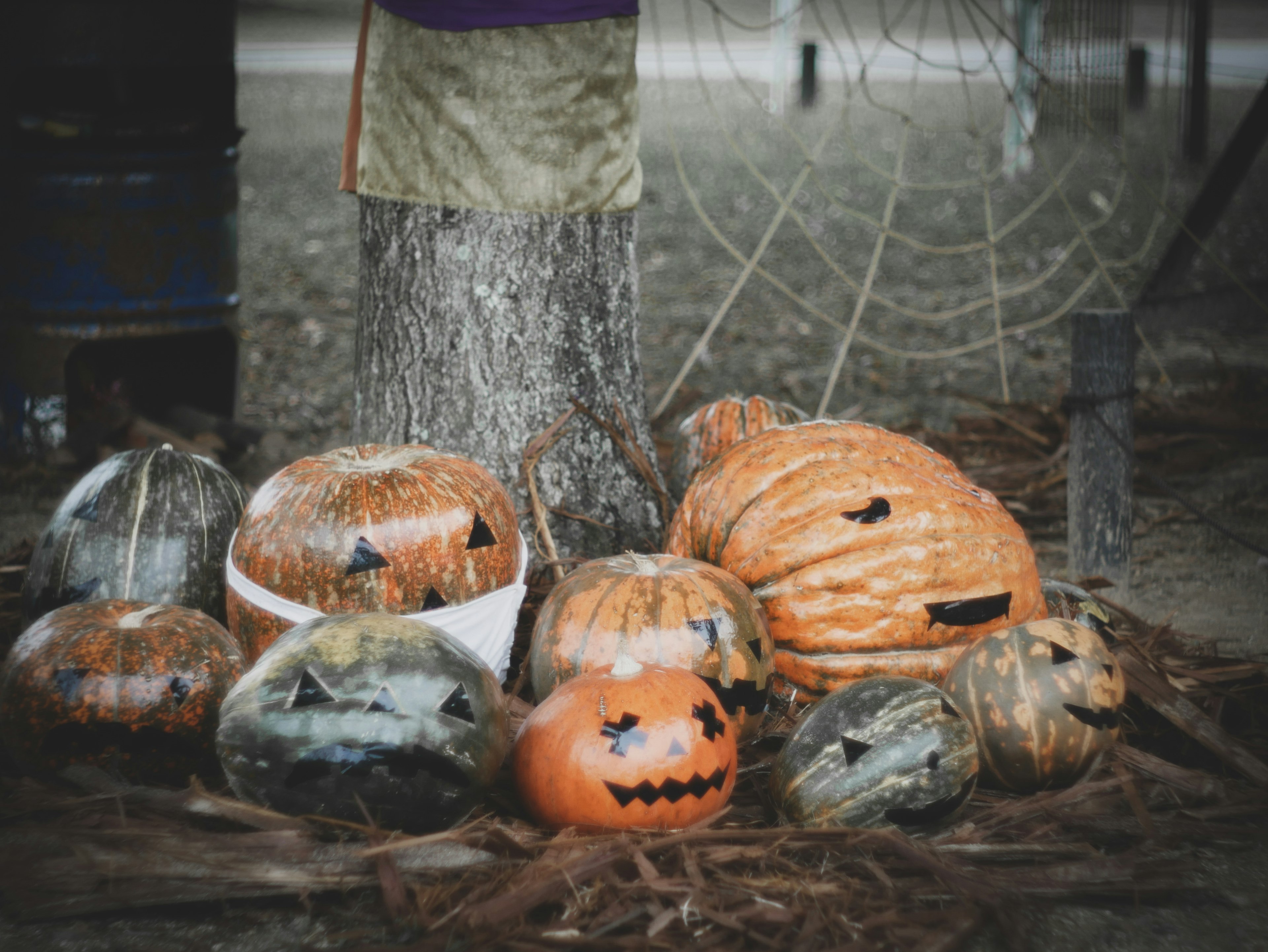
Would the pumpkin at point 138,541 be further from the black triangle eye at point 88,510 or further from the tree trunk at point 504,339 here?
the tree trunk at point 504,339

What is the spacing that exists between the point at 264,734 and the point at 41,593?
131 centimetres

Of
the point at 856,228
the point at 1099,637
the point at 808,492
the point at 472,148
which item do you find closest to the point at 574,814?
the point at 808,492

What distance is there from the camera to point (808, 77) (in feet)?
58.8

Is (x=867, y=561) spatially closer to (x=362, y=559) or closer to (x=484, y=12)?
(x=362, y=559)

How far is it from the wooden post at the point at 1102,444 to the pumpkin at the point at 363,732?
2.60 metres

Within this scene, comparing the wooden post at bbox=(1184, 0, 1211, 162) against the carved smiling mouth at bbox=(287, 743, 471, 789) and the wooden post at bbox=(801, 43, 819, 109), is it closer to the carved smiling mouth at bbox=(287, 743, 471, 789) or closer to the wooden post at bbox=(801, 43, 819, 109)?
the wooden post at bbox=(801, 43, 819, 109)

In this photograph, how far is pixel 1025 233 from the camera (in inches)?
431

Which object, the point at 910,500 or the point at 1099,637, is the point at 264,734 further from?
the point at 1099,637

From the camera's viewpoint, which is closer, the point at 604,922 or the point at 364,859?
the point at 604,922

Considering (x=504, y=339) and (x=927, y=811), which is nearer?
(x=927, y=811)

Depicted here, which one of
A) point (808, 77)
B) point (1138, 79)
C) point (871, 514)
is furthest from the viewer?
point (808, 77)

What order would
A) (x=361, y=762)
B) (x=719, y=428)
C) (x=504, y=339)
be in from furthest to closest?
1. (x=719, y=428)
2. (x=504, y=339)
3. (x=361, y=762)

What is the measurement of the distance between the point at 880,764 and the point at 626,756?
55cm

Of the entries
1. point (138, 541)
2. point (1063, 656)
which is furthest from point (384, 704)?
point (1063, 656)
